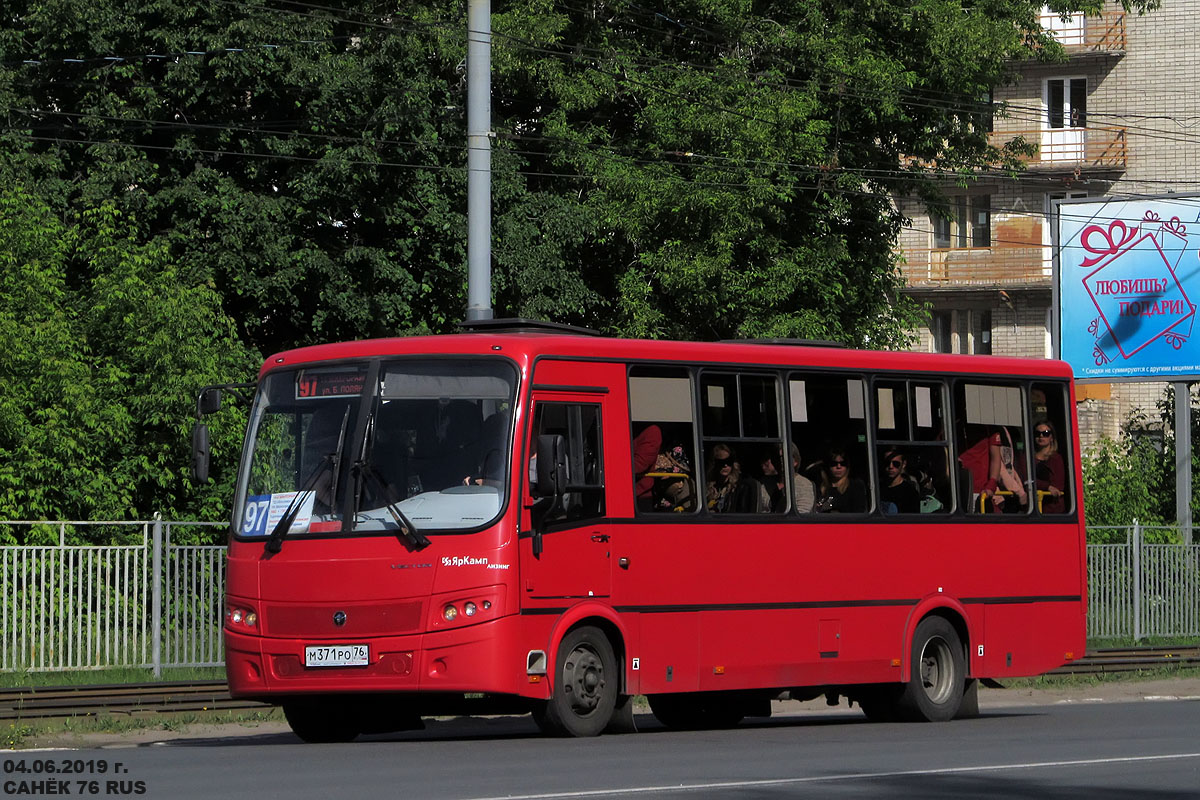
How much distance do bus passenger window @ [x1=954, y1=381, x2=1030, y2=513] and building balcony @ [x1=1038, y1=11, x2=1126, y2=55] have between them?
1650 inches

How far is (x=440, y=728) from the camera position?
18.4 metres

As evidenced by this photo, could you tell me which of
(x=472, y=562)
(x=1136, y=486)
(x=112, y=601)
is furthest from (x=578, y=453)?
(x=1136, y=486)

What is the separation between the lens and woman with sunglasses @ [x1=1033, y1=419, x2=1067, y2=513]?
19.1 meters

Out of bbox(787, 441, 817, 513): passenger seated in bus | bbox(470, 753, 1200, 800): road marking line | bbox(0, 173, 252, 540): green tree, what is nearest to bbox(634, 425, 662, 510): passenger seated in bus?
bbox(787, 441, 817, 513): passenger seated in bus

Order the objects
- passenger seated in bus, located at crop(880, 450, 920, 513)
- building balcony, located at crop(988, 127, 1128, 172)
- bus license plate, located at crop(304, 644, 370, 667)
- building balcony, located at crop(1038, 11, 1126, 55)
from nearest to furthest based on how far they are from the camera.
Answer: bus license plate, located at crop(304, 644, 370, 667)
passenger seated in bus, located at crop(880, 450, 920, 513)
building balcony, located at crop(1038, 11, 1126, 55)
building balcony, located at crop(988, 127, 1128, 172)

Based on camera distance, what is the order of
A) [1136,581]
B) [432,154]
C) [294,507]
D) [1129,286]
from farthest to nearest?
1. [1129,286]
2. [432,154]
3. [1136,581]
4. [294,507]

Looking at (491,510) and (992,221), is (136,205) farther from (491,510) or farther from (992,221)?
(992,221)

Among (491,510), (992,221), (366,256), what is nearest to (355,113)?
(366,256)

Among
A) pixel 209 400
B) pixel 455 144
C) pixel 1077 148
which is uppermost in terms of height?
pixel 1077 148

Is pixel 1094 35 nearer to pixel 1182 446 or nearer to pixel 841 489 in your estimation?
pixel 1182 446

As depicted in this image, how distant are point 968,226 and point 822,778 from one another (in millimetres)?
49987

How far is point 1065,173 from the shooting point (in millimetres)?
59406

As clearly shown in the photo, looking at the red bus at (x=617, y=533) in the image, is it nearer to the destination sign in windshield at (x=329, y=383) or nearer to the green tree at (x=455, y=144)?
the destination sign in windshield at (x=329, y=383)

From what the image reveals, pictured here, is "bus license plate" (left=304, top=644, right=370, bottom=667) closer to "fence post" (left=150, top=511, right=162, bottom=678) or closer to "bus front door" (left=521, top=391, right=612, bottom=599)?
"bus front door" (left=521, top=391, right=612, bottom=599)
